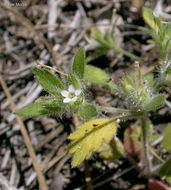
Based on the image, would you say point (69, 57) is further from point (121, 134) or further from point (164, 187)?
point (164, 187)

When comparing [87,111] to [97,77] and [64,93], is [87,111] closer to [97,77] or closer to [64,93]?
[64,93]

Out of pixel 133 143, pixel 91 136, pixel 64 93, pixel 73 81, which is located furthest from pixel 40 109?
pixel 133 143

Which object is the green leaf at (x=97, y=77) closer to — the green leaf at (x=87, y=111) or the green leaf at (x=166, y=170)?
the green leaf at (x=87, y=111)

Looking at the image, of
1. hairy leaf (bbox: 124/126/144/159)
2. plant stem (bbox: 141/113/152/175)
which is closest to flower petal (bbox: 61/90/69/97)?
plant stem (bbox: 141/113/152/175)

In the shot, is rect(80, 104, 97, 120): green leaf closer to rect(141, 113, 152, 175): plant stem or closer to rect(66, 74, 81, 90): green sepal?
rect(66, 74, 81, 90): green sepal

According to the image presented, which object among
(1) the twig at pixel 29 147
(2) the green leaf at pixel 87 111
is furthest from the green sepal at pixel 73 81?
(1) the twig at pixel 29 147
